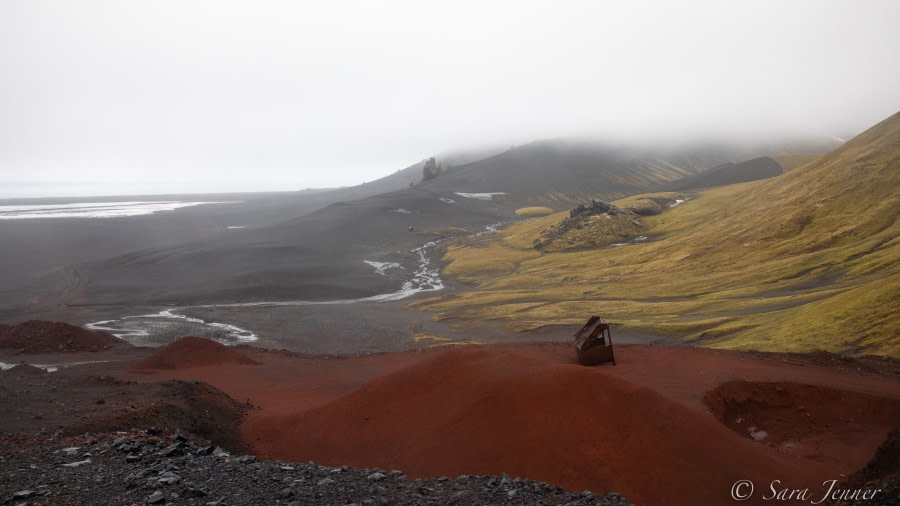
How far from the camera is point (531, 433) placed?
18.3 meters

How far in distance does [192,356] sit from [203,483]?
25.7 metres

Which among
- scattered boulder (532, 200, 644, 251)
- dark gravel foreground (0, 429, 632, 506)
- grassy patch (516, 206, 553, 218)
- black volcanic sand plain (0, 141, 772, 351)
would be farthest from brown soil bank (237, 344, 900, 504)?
grassy patch (516, 206, 553, 218)

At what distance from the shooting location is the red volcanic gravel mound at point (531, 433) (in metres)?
16.5

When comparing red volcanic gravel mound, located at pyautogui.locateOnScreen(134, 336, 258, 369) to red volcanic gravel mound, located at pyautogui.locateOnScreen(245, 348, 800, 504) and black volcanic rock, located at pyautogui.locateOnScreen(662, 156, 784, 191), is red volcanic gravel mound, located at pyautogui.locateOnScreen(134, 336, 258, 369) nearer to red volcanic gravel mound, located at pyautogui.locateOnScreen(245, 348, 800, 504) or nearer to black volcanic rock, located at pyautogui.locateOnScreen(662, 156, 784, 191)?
red volcanic gravel mound, located at pyautogui.locateOnScreen(245, 348, 800, 504)

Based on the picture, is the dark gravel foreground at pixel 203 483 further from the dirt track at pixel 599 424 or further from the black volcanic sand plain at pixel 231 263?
the black volcanic sand plain at pixel 231 263

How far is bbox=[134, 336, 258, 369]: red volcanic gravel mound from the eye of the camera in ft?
119

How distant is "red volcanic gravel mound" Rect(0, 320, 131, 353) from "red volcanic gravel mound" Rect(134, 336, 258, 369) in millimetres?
10881

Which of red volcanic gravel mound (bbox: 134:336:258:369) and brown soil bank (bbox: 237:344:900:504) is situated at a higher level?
brown soil bank (bbox: 237:344:900:504)

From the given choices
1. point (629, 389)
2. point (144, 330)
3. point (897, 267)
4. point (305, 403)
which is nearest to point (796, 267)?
point (897, 267)

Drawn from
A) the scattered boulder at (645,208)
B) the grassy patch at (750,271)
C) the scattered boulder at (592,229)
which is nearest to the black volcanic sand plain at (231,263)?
the grassy patch at (750,271)

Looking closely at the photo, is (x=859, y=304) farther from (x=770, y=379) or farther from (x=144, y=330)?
(x=144, y=330)

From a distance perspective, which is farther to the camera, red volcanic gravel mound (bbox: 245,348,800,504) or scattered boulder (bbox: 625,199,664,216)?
scattered boulder (bbox: 625,199,664,216)

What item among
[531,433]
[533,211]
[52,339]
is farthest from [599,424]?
[533,211]

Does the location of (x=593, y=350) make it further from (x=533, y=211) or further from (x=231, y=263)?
(x=533, y=211)
